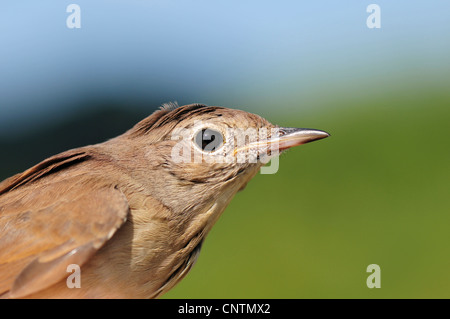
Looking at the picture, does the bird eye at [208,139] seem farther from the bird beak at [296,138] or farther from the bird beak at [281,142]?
the bird beak at [296,138]

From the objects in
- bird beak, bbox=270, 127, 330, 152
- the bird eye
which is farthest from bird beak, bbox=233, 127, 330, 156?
the bird eye

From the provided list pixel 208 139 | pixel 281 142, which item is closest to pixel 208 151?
pixel 208 139

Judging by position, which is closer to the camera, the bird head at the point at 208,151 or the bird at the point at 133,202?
the bird at the point at 133,202

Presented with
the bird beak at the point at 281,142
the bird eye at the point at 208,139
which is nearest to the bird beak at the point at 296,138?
the bird beak at the point at 281,142

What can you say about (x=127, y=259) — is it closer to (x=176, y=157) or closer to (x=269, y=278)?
(x=176, y=157)

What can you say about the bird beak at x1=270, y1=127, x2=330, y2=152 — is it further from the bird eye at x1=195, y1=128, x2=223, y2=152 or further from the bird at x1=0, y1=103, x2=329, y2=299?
the bird eye at x1=195, y1=128, x2=223, y2=152

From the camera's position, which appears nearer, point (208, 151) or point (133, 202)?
point (133, 202)

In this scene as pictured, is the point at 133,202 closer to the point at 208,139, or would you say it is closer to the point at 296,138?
the point at 208,139

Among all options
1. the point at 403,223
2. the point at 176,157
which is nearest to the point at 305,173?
the point at 403,223
